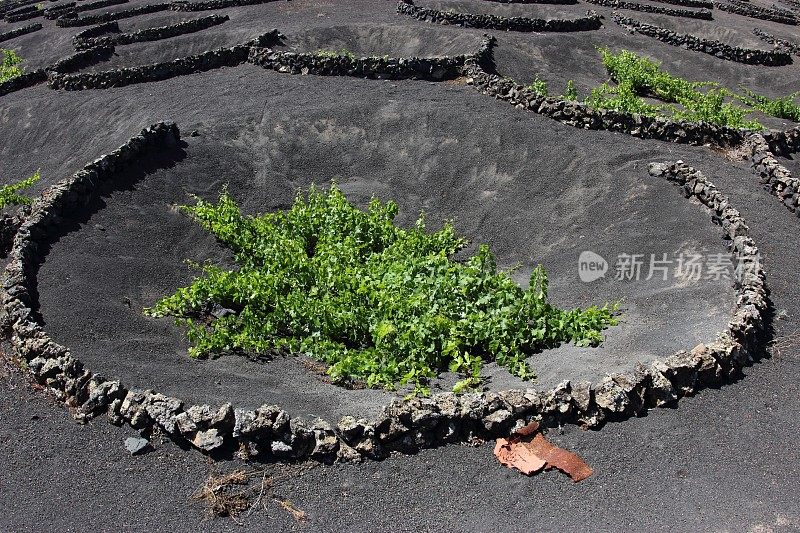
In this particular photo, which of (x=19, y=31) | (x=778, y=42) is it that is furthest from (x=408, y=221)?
(x=19, y=31)

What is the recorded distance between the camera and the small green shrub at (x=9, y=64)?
98.6 feet

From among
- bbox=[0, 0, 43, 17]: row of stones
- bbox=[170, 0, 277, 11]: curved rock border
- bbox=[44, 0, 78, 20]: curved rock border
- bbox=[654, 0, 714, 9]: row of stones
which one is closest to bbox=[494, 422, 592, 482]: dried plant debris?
bbox=[170, 0, 277, 11]: curved rock border

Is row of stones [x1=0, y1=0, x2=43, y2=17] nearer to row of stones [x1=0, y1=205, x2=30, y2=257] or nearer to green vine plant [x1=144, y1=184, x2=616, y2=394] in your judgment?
row of stones [x1=0, y1=205, x2=30, y2=257]

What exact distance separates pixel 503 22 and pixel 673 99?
30.7 feet

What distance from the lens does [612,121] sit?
18.9 meters

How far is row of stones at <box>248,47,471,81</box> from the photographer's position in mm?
22828

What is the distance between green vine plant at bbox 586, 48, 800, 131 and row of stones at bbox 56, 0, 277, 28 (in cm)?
2029

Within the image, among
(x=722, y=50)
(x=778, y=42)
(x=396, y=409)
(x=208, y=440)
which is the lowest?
(x=778, y=42)

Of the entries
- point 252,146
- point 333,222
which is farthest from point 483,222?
point 252,146

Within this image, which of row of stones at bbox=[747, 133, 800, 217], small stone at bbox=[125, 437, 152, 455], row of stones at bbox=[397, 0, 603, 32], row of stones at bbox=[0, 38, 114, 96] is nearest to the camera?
small stone at bbox=[125, 437, 152, 455]

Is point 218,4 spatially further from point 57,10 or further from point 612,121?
point 612,121

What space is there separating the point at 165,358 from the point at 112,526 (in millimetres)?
3610

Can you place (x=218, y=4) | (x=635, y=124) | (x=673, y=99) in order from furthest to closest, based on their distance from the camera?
(x=218, y=4), (x=673, y=99), (x=635, y=124)

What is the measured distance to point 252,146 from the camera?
19188 mm
